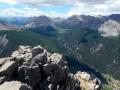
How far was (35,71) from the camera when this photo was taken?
73938mm

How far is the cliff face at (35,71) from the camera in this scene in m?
69.2

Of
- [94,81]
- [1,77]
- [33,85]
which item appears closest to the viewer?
[1,77]

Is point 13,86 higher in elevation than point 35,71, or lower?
higher

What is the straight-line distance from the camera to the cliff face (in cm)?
6919

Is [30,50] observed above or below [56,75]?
above

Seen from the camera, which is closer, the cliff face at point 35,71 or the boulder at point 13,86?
the boulder at point 13,86

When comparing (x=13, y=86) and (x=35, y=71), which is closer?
(x=13, y=86)

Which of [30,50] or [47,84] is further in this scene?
[30,50]

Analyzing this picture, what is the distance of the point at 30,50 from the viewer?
84562mm

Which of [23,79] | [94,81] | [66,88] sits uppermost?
[23,79]

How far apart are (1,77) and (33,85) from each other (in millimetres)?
8707

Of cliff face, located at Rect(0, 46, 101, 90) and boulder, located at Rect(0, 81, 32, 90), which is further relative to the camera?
cliff face, located at Rect(0, 46, 101, 90)

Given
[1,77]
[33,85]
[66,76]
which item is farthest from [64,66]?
[1,77]

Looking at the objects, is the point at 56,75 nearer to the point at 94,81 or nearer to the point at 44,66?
the point at 44,66
